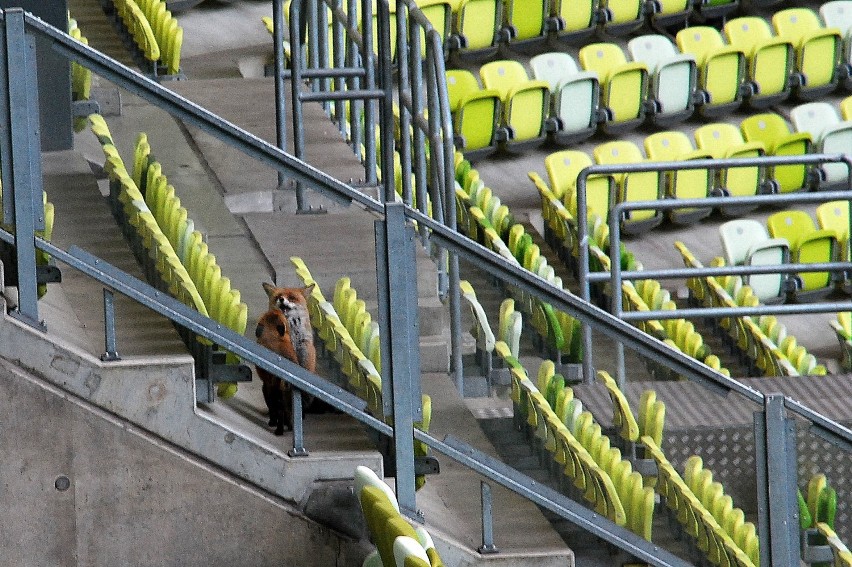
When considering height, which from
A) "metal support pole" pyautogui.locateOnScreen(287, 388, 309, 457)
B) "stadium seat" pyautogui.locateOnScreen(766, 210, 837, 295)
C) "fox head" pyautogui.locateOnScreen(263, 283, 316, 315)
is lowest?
"metal support pole" pyautogui.locateOnScreen(287, 388, 309, 457)

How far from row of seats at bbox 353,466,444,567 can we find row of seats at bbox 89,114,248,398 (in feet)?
1.55

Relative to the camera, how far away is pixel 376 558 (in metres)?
3.49

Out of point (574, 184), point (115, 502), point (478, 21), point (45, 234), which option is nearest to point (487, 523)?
point (115, 502)

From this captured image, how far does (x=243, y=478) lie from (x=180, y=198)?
68 cm

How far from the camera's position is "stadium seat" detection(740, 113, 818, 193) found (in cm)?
862

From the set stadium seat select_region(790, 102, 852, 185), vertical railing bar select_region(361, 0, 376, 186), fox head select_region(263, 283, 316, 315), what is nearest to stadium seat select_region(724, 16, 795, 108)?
stadium seat select_region(790, 102, 852, 185)

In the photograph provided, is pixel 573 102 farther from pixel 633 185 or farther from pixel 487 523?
pixel 487 523

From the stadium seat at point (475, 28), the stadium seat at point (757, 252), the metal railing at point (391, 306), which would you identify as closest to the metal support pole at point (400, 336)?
the metal railing at point (391, 306)

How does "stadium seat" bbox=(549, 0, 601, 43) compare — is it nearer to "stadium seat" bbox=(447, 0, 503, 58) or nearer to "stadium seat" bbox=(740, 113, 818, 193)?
"stadium seat" bbox=(447, 0, 503, 58)

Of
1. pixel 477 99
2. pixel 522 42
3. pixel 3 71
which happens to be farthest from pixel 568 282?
pixel 3 71

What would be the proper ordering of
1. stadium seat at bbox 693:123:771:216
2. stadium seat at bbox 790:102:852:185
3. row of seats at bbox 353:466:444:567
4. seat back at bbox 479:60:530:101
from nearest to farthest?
row of seats at bbox 353:466:444:567, stadium seat at bbox 693:123:771:216, seat back at bbox 479:60:530:101, stadium seat at bbox 790:102:852:185

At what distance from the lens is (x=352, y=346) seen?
366cm

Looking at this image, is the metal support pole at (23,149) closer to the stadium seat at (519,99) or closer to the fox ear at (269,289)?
the fox ear at (269,289)

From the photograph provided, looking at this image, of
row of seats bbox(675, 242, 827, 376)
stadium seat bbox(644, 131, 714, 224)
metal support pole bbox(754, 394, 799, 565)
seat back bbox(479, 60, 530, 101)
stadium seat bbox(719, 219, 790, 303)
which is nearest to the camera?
metal support pole bbox(754, 394, 799, 565)
